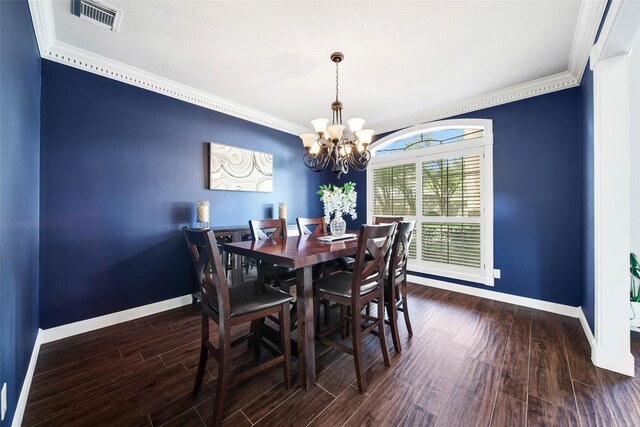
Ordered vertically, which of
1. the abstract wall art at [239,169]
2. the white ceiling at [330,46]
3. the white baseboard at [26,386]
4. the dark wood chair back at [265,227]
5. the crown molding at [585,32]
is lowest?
the white baseboard at [26,386]

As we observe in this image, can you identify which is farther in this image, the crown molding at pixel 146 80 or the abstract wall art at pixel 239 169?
the abstract wall art at pixel 239 169

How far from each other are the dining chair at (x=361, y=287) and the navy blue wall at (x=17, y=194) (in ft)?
5.56

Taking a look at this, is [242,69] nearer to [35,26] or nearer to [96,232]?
[35,26]

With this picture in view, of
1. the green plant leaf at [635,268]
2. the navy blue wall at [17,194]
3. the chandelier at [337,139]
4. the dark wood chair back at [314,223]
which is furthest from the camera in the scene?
the dark wood chair back at [314,223]

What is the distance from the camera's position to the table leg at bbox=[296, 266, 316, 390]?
1.61 m

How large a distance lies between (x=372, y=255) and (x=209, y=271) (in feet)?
3.51

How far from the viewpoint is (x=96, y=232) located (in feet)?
8.05

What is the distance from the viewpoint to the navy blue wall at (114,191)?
226cm

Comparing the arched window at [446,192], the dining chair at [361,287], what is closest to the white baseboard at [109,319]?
the dining chair at [361,287]

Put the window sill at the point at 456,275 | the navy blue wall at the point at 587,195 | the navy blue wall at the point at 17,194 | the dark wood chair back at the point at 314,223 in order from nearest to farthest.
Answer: the navy blue wall at the point at 17,194 < the navy blue wall at the point at 587,195 < the dark wood chair back at the point at 314,223 < the window sill at the point at 456,275

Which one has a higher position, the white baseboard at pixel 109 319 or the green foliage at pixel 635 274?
the green foliage at pixel 635 274

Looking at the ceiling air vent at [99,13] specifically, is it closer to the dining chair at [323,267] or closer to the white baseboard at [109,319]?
the dining chair at [323,267]

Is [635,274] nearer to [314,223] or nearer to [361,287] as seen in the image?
[361,287]

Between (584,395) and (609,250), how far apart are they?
1.01 meters
